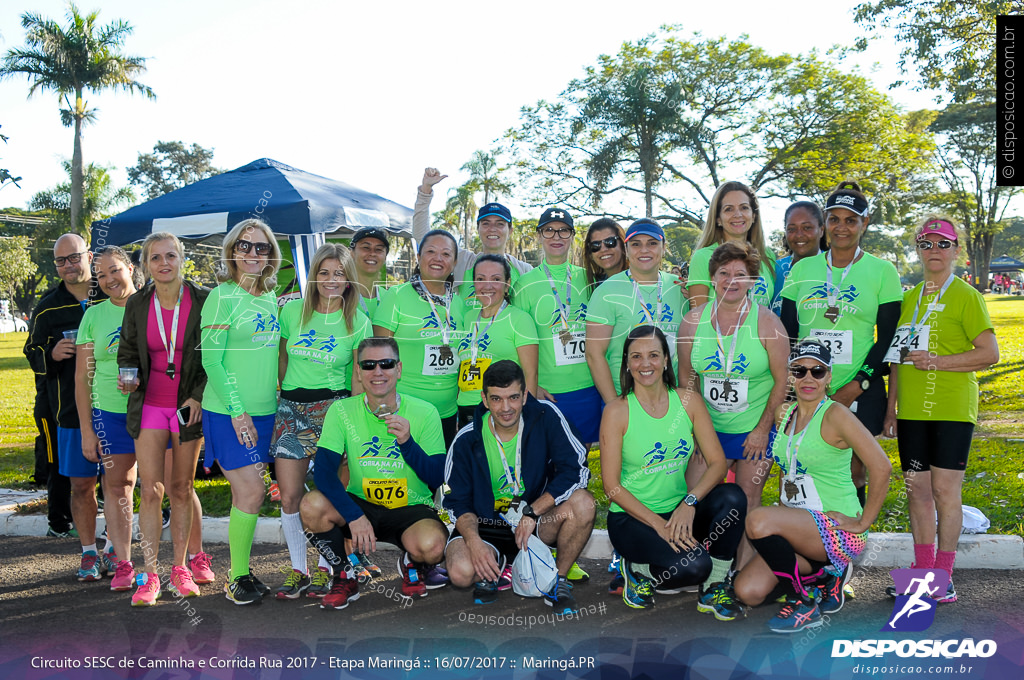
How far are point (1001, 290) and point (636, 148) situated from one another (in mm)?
57023

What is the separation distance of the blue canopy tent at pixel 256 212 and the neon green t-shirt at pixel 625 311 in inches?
217

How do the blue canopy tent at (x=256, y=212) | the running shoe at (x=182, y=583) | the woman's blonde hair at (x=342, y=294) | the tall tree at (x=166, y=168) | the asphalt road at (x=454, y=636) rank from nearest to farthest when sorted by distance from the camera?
1. the asphalt road at (x=454, y=636)
2. the running shoe at (x=182, y=583)
3. the woman's blonde hair at (x=342, y=294)
4. the blue canopy tent at (x=256, y=212)
5. the tall tree at (x=166, y=168)

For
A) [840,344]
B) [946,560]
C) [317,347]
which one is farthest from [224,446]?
[946,560]

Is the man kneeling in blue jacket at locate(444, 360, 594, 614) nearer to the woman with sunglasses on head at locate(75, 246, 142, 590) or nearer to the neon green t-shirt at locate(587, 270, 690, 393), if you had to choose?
the neon green t-shirt at locate(587, 270, 690, 393)

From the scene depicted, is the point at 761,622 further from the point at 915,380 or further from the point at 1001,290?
the point at 1001,290

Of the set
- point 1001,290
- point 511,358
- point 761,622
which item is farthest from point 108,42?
point 1001,290

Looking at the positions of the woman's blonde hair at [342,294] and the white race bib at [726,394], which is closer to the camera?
the white race bib at [726,394]

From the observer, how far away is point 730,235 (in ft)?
15.1

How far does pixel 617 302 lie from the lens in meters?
4.52

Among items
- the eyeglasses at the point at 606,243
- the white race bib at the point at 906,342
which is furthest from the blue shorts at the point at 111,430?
the white race bib at the point at 906,342

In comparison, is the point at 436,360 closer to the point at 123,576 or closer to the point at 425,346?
the point at 425,346

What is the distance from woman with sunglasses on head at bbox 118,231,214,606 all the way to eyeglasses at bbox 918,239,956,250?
430 cm

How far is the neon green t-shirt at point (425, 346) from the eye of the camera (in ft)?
15.1

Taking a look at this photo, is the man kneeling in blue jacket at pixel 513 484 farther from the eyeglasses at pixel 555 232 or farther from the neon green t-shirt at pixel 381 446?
the eyeglasses at pixel 555 232
